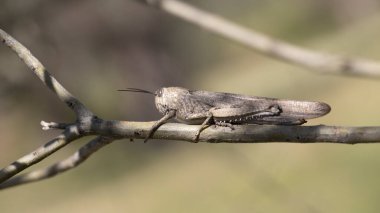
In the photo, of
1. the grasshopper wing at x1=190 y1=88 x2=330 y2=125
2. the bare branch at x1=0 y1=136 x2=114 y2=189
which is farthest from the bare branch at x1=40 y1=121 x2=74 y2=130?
the grasshopper wing at x1=190 y1=88 x2=330 y2=125

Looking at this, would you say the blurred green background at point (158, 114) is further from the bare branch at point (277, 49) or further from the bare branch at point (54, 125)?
the bare branch at point (54, 125)

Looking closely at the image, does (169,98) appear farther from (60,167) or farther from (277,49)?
(277,49)

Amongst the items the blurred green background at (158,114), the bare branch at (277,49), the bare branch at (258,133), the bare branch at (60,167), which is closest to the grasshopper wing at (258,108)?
the bare branch at (258,133)

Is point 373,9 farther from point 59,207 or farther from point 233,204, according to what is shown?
point 59,207

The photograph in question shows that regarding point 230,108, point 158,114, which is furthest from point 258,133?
point 158,114

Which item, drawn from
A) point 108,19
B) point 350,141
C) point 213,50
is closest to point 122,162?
point 108,19

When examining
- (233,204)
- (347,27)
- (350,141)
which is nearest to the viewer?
(350,141)
